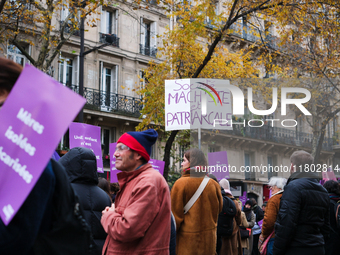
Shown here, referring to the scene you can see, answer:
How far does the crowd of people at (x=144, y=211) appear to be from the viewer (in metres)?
1.77

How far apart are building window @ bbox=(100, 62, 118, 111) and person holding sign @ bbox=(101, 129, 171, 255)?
20.7m

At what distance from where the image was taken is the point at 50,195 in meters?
1.74

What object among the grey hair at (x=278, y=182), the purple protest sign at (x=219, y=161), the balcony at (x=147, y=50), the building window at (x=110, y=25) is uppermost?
the building window at (x=110, y=25)

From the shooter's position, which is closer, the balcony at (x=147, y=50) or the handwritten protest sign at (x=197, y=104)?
the handwritten protest sign at (x=197, y=104)

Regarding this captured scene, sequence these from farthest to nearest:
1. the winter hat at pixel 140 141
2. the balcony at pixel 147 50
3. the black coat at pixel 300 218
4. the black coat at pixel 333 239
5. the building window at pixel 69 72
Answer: the balcony at pixel 147 50 < the building window at pixel 69 72 < the black coat at pixel 333 239 < the black coat at pixel 300 218 < the winter hat at pixel 140 141

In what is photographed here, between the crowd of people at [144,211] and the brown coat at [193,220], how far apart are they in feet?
0.04

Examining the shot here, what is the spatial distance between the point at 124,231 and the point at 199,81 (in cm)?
699

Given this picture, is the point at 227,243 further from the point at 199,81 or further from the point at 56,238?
the point at 56,238

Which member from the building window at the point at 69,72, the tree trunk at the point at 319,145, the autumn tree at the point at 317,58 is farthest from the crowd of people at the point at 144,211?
the building window at the point at 69,72

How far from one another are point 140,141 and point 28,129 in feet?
6.80

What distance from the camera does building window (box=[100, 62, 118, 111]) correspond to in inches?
949

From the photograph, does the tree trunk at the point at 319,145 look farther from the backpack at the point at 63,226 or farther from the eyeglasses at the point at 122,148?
the backpack at the point at 63,226

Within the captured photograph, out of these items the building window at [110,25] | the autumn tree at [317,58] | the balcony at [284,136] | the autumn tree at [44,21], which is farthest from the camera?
the building window at [110,25]

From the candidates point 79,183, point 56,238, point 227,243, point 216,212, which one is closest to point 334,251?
point 227,243
